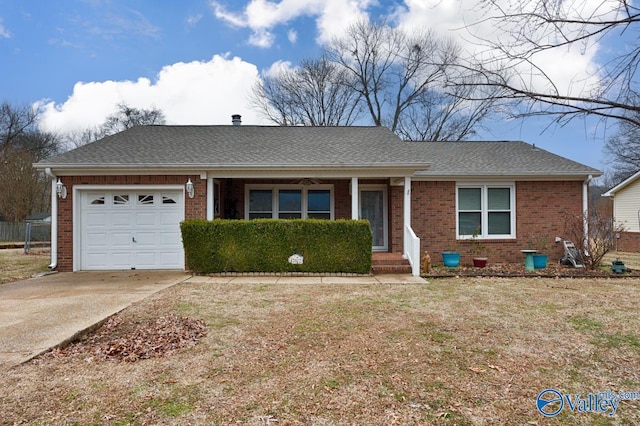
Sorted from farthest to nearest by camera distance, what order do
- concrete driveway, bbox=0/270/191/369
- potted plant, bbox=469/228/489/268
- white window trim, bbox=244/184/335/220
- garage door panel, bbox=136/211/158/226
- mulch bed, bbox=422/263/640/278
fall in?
white window trim, bbox=244/184/335/220 → potted plant, bbox=469/228/489/268 → garage door panel, bbox=136/211/158/226 → mulch bed, bbox=422/263/640/278 → concrete driveway, bbox=0/270/191/369

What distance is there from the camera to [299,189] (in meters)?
12.1

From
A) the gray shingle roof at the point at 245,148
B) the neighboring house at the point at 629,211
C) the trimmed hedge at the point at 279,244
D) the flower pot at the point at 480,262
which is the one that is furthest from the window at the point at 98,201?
the neighboring house at the point at 629,211

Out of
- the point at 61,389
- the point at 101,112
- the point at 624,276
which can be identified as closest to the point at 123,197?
the point at 61,389

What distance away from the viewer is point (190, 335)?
477 cm

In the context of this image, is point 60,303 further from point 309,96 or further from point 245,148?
point 309,96

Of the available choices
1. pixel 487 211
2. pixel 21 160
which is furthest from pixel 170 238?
pixel 21 160

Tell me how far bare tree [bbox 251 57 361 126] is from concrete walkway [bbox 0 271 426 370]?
1978 centimetres

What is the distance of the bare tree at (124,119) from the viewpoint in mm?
34406

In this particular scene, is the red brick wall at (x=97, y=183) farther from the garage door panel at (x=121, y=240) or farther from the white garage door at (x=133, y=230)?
the garage door panel at (x=121, y=240)

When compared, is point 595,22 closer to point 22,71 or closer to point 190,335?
point 190,335

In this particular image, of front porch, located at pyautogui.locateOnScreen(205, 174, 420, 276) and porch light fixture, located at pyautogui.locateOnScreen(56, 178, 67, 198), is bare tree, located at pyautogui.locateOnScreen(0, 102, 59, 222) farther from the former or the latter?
front porch, located at pyautogui.locateOnScreen(205, 174, 420, 276)

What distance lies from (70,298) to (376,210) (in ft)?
27.2

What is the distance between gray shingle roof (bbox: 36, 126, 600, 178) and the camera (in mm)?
9961

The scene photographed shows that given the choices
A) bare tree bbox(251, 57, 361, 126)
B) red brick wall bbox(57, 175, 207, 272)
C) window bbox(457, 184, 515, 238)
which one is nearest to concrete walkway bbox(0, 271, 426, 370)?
A: red brick wall bbox(57, 175, 207, 272)
